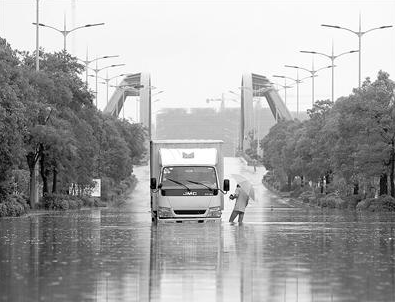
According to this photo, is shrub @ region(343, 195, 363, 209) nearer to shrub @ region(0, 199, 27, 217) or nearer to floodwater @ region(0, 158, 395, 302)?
shrub @ region(0, 199, 27, 217)

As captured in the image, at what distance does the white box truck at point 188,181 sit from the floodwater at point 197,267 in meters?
9.82

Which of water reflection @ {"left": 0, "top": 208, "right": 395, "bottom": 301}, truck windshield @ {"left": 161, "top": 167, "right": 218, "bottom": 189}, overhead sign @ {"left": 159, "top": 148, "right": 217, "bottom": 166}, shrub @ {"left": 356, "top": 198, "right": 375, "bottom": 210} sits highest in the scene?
overhead sign @ {"left": 159, "top": 148, "right": 217, "bottom": 166}

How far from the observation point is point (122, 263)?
20250mm

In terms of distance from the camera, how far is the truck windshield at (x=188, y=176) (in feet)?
139

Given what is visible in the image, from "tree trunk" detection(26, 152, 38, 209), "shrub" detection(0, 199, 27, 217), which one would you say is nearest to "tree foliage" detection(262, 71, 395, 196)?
"tree trunk" detection(26, 152, 38, 209)

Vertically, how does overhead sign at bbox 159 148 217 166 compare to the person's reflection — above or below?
above

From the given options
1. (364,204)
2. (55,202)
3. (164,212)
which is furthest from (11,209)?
(364,204)

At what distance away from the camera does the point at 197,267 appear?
19391mm

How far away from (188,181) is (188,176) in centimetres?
21

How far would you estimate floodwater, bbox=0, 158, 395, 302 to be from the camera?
15.0 m

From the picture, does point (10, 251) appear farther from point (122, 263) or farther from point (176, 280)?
point (176, 280)

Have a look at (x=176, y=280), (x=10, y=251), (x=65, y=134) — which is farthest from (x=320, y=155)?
(x=176, y=280)

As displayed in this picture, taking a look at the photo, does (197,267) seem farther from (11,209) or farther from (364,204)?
(364,204)

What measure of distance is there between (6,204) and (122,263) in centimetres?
3651
